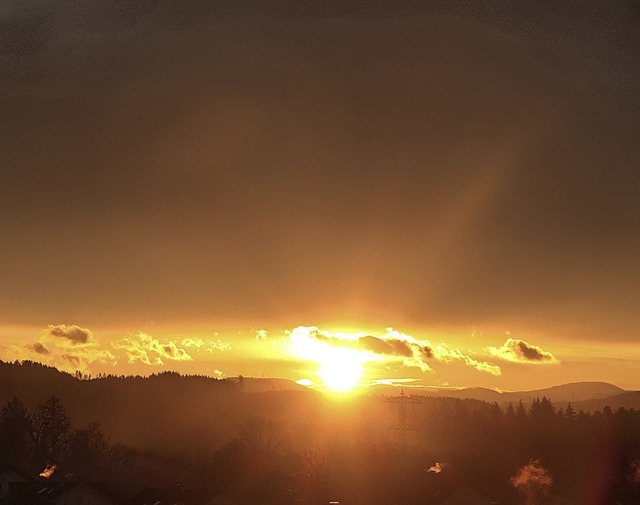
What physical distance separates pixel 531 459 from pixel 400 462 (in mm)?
29108

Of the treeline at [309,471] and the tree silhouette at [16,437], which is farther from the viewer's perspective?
the tree silhouette at [16,437]

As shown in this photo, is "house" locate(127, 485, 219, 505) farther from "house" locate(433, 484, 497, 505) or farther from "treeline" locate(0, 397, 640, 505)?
"house" locate(433, 484, 497, 505)

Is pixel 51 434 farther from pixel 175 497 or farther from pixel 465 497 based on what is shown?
pixel 465 497

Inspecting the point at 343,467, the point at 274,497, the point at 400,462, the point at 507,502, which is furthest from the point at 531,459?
the point at 274,497

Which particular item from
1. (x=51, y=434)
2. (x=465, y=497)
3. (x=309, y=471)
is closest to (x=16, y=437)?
(x=51, y=434)

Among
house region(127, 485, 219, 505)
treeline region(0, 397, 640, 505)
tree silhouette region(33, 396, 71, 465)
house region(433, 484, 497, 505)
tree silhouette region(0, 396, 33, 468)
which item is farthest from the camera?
tree silhouette region(33, 396, 71, 465)

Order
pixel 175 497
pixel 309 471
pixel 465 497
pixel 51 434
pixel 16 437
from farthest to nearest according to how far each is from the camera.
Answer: pixel 51 434, pixel 16 437, pixel 309 471, pixel 465 497, pixel 175 497

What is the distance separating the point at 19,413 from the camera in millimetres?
197500

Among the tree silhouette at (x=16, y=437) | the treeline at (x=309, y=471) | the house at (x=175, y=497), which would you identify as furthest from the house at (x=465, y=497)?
the tree silhouette at (x=16, y=437)

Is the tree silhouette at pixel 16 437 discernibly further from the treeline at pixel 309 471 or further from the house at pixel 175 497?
the house at pixel 175 497

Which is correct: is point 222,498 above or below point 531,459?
below

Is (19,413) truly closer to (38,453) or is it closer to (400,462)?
(38,453)

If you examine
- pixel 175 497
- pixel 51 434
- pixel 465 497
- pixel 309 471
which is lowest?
pixel 175 497

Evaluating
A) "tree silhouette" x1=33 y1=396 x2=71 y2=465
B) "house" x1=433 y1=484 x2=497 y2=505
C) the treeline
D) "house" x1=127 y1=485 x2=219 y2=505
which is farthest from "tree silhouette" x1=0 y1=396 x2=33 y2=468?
"house" x1=433 y1=484 x2=497 y2=505
